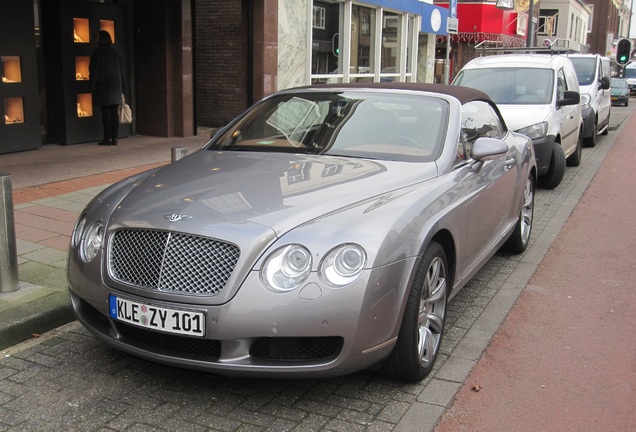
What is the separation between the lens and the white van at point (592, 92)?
14.4 m

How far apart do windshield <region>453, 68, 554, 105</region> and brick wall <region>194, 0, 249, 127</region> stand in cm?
644

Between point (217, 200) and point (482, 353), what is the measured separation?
1.93 m

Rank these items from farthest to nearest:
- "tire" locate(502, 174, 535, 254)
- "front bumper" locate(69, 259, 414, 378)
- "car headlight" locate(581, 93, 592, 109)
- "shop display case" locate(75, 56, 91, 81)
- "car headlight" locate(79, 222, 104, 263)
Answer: "car headlight" locate(581, 93, 592, 109) < "shop display case" locate(75, 56, 91, 81) < "tire" locate(502, 174, 535, 254) < "car headlight" locate(79, 222, 104, 263) < "front bumper" locate(69, 259, 414, 378)

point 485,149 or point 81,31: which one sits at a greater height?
point 81,31

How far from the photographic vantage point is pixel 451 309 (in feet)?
16.6

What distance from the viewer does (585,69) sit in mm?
16078

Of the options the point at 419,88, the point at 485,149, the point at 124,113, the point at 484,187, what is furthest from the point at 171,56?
the point at 485,149

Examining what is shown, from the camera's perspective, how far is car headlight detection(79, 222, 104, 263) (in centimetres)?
373

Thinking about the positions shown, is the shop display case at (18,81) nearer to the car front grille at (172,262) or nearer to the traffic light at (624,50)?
the car front grille at (172,262)

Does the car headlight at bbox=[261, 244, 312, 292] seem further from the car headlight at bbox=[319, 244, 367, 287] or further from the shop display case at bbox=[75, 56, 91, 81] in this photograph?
the shop display case at bbox=[75, 56, 91, 81]

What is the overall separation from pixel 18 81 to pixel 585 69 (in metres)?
12.2

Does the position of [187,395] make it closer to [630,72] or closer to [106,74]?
[106,74]

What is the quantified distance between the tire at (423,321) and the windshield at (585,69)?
42.6 ft

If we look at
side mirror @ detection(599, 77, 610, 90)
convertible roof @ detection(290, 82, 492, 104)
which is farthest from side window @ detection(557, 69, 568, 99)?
convertible roof @ detection(290, 82, 492, 104)
